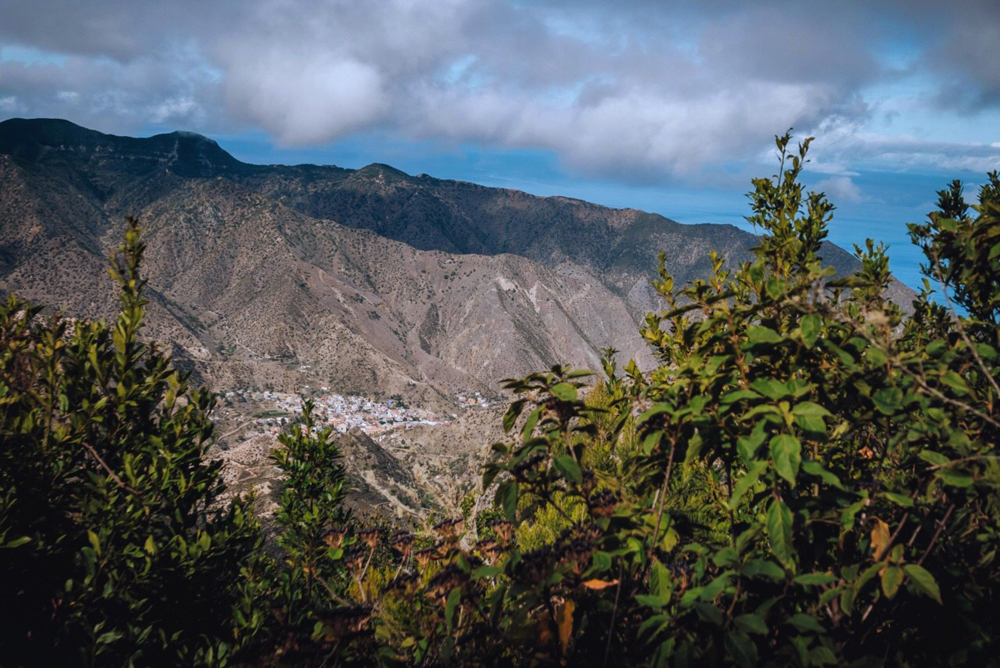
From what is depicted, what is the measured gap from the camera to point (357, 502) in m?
43.7

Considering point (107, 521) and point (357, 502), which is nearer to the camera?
point (107, 521)

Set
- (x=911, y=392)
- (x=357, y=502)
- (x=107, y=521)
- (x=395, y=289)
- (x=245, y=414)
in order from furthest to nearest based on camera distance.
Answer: (x=395, y=289)
(x=245, y=414)
(x=357, y=502)
(x=107, y=521)
(x=911, y=392)

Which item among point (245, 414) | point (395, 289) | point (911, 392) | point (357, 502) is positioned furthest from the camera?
point (395, 289)

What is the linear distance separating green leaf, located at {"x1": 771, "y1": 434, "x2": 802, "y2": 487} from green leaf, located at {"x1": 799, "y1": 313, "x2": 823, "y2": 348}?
412 mm

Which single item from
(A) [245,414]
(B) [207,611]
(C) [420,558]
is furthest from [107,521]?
(A) [245,414]

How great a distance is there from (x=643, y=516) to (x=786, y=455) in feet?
2.48

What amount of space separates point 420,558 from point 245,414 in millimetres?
103332

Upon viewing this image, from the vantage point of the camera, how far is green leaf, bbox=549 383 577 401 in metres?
2.41

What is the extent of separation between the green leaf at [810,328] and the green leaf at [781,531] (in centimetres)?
65

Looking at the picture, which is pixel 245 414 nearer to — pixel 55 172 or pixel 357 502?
pixel 357 502

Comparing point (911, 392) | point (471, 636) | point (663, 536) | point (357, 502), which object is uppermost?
point (911, 392)

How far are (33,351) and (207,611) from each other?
2996 millimetres

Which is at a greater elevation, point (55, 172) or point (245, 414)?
point (55, 172)

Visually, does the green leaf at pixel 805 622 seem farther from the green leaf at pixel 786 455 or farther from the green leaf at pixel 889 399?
the green leaf at pixel 889 399
